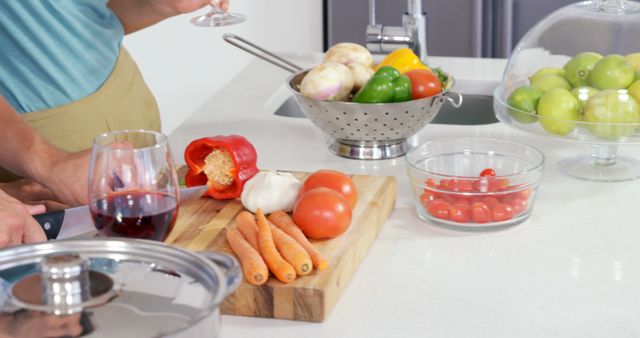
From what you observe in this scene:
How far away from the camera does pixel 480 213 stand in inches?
61.2

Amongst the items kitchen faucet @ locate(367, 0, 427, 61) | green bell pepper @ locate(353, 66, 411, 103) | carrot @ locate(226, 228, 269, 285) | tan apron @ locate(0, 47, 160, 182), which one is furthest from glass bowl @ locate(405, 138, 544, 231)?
kitchen faucet @ locate(367, 0, 427, 61)

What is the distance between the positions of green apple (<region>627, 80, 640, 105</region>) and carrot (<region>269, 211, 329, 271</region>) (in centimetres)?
64

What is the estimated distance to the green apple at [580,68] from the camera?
1.81 m

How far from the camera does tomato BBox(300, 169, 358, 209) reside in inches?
61.5

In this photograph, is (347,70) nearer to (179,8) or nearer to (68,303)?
(179,8)

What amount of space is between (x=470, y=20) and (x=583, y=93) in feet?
8.77

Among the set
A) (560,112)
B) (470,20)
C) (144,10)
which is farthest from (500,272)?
(470,20)

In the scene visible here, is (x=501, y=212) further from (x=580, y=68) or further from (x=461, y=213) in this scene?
(x=580, y=68)

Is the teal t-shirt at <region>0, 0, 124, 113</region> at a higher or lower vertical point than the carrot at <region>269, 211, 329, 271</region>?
higher

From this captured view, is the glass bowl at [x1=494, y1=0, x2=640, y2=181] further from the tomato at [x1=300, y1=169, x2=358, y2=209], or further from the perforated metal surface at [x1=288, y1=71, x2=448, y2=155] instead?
the tomato at [x1=300, y1=169, x2=358, y2=209]

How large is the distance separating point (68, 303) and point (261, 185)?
801mm

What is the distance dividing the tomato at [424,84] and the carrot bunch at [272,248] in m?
0.46

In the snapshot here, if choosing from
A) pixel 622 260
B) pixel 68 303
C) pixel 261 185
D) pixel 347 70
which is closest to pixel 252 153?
pixel 261 185

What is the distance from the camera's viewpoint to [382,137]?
188cm
